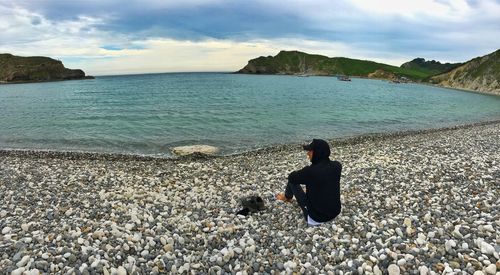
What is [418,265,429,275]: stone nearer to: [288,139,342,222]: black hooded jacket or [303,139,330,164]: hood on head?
[288,139,342,222]: black hooded jacket

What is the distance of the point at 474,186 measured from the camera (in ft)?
42.0

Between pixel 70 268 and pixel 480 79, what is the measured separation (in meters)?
165

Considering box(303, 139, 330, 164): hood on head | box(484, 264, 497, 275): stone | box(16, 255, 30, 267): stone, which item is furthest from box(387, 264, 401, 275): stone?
box(16, 255, 30, 267): stone

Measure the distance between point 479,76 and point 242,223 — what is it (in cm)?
16393

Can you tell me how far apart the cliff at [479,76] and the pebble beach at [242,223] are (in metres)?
130

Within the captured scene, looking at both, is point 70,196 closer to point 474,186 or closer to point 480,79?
point 474,186

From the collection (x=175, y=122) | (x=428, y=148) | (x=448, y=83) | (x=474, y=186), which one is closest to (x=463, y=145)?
(x=428, y=148)

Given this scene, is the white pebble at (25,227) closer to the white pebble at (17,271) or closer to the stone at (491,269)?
the white pebble at (17,271)

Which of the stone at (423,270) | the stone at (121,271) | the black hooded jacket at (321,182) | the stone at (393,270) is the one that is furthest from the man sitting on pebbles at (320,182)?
the stone at (121,271)

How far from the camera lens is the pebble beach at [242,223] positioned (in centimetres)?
831

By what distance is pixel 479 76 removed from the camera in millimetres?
141750

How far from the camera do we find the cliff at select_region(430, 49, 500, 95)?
129m

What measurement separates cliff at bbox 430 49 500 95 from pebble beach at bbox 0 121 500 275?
130m

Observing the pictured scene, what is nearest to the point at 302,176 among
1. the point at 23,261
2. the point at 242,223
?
the point at 242,223
